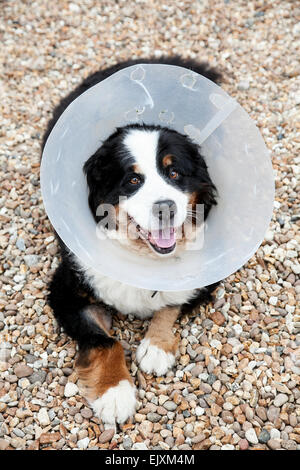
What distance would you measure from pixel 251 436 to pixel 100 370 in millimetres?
882

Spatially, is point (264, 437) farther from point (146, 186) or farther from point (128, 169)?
point (128, 169)

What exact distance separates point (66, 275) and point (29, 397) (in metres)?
0.73

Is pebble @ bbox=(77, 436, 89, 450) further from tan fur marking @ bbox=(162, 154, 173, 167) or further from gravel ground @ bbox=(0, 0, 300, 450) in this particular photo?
tan fur marking @ bbox=(162, 154, 173, 167)

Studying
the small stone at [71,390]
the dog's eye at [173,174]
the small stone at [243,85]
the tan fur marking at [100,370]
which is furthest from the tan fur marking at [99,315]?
the small stone at [243,85]

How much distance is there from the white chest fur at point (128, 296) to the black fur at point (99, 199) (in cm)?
5

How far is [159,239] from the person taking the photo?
112 inches

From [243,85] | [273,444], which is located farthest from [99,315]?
[243,85]

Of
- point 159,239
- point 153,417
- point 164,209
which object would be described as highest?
point 164,209

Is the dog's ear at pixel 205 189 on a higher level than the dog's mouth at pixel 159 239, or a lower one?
higher

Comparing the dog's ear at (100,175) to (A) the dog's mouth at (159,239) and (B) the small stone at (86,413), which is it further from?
(B) the small stone at (86,413)

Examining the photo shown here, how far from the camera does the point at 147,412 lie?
2.81 m

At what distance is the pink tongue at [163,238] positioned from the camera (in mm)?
2820

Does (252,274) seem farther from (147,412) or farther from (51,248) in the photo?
(51,248)

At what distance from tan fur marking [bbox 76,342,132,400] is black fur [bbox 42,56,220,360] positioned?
0.05m
